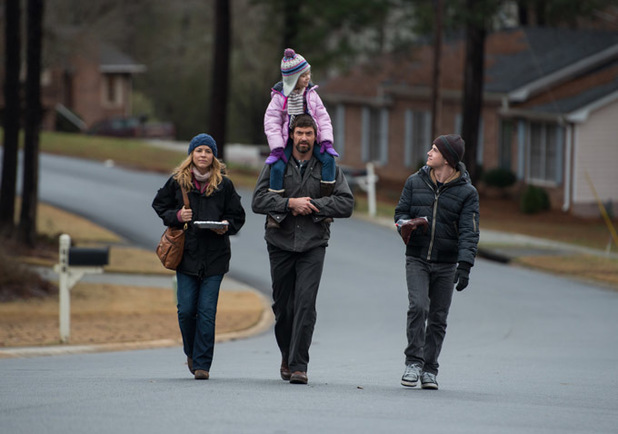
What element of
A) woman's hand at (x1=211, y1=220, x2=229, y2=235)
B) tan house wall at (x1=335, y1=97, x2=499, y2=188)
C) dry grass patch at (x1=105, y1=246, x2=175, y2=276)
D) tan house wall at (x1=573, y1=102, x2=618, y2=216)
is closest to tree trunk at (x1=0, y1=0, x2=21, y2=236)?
dry grass patch at (x1=105, y1=246, x2=175, y2=276)

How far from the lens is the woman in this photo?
8336mm

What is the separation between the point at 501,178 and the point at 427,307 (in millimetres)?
27762

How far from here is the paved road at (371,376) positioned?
6473 millimetres

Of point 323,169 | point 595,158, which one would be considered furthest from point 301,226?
point 595,158

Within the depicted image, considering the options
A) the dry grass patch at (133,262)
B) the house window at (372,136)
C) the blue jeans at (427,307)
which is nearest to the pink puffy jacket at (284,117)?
the blue jeans at (427,307)

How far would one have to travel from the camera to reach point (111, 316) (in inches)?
634

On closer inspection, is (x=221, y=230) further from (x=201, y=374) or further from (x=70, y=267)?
(x=70, y=267)

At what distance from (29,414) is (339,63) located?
32028 mm

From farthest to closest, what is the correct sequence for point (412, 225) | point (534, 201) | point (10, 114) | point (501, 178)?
point (501, 178) < point (534, 201) < point (10, 114) < point (412, 225)

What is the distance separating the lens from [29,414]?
651cm

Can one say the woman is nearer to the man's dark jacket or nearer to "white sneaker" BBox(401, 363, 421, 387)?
the man's dark jacket

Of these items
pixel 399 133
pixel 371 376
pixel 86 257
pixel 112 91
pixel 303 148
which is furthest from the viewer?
pixel 112 91

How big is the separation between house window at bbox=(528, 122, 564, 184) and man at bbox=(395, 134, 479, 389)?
84.9 ft

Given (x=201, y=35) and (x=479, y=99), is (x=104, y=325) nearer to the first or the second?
(x=479, y=99)
